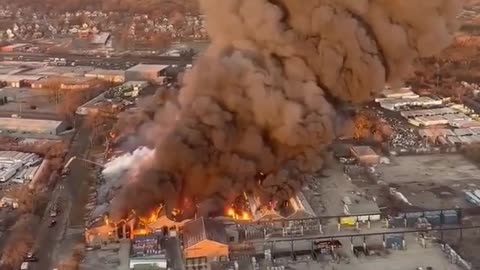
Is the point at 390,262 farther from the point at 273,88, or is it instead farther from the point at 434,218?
the point at 273,88

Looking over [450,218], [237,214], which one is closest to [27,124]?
[237,214]

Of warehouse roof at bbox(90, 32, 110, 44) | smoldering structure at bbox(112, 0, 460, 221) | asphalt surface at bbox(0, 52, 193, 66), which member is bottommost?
asphalt surface at bbox(0, 52, 193, 66)

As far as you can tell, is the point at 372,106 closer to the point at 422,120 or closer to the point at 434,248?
the point at 422,120

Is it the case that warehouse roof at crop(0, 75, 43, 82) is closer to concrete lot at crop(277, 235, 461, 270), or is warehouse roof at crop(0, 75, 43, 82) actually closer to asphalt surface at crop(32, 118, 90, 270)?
asphalt surface at crop(32, 118, 90, 270)

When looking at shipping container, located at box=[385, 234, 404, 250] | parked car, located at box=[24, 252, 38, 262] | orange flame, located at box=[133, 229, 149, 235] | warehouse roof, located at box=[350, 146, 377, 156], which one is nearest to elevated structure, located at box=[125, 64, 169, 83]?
warehouse roof, located at box=[350, 146, 377, 156]

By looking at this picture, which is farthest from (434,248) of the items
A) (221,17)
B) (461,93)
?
(461,93)

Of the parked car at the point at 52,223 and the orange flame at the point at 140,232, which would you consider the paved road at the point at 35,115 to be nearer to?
the parked car at the point at 52,223
